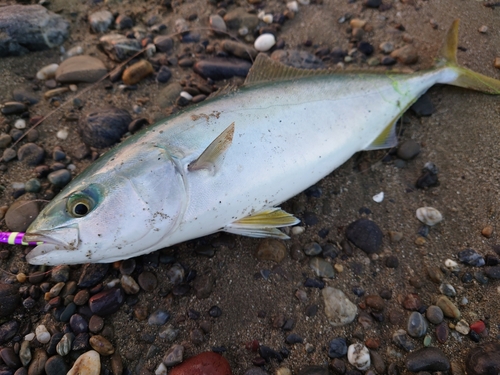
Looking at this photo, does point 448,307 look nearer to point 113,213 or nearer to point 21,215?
point 113,213

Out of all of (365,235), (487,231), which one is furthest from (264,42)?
(487,231)

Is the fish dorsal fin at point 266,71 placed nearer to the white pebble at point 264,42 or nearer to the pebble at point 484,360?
the white pebble at point 264,42

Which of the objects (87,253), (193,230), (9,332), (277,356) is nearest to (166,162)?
(193,230)

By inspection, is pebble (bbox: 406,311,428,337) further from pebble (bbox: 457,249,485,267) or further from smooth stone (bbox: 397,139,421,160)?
smooth stone (bbox: 397,139,421,160)

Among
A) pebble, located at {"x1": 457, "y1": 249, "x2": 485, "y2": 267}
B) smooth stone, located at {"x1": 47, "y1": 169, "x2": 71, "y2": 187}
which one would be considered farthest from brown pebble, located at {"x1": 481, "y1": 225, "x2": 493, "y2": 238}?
smooth stone, located at {"x1": 47, "y1": 169, "x2": 71, "y2": 187}

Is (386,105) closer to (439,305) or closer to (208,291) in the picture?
(439,305)
